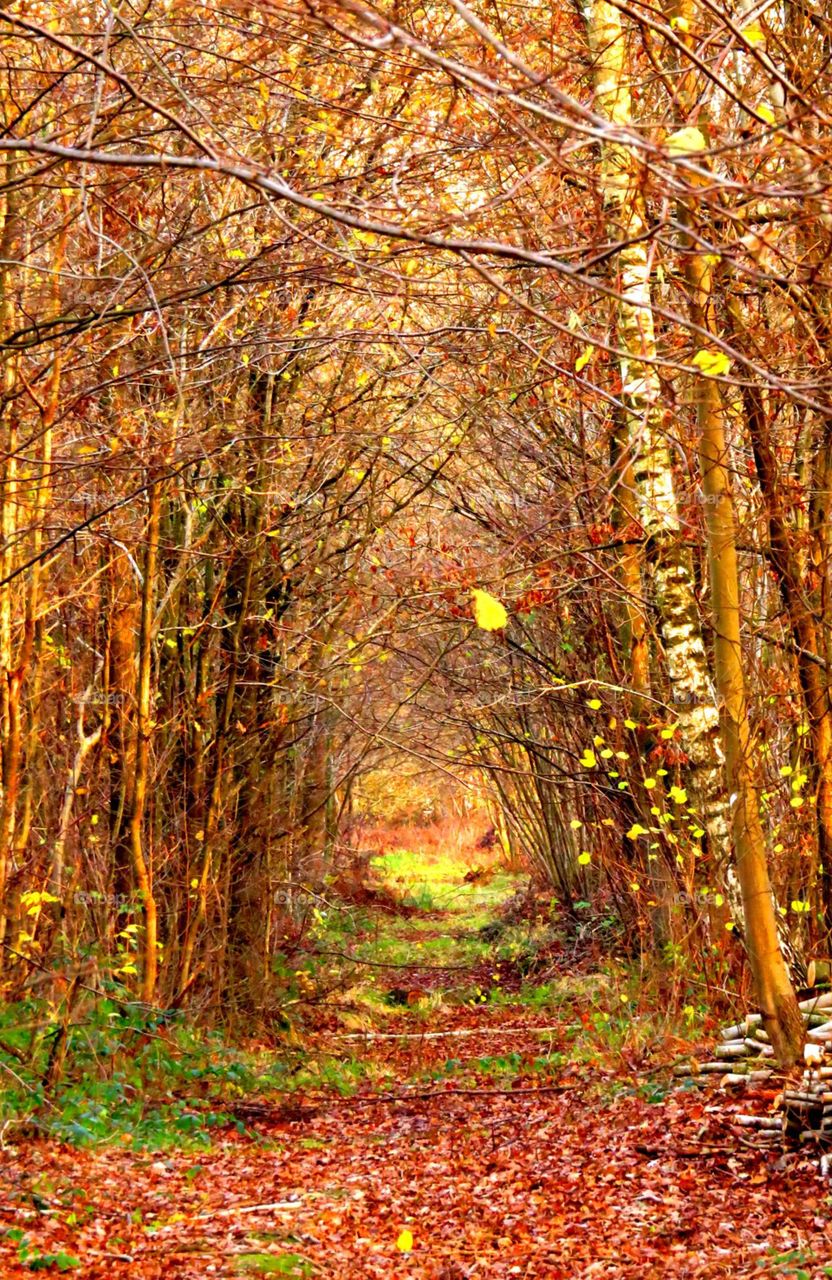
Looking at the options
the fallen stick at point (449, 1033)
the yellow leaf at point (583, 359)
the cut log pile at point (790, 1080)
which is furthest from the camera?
the fallen stick at point (449, 1033)

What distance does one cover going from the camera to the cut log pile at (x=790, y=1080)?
4.96 m

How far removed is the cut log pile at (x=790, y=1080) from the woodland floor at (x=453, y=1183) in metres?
0.11

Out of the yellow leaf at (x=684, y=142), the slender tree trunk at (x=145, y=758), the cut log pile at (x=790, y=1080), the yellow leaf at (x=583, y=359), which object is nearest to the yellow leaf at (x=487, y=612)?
the yellow leaf at (x=684, y=142)

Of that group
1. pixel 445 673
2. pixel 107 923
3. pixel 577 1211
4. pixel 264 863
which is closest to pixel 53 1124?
pixel 107 923

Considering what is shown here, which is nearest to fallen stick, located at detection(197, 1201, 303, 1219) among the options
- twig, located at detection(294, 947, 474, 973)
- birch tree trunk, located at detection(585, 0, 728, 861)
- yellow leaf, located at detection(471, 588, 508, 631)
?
birch tree trunk, located at detection(585, 0, 728, 861)

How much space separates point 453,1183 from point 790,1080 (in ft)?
5.56

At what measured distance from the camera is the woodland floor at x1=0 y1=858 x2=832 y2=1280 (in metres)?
4.42

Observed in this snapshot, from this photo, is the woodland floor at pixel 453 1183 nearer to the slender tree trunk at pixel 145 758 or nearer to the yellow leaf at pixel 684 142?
the slender tree trunk at pixel 145 758

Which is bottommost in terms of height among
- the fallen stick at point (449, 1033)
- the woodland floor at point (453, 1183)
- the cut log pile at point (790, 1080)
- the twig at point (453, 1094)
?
the fallen stick at point (449, 1033)

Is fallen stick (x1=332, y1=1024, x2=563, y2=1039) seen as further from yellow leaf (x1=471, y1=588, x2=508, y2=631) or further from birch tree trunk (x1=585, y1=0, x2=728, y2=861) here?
yellow leaf (x1=471, y1=588, x2=508, y2=631)

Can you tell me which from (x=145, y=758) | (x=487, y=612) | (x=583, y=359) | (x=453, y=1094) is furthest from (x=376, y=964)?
(x=487, y=612)

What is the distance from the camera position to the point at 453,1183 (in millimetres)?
5754

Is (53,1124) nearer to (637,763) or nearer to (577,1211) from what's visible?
(577,1211)

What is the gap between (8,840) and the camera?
18.8 feet
